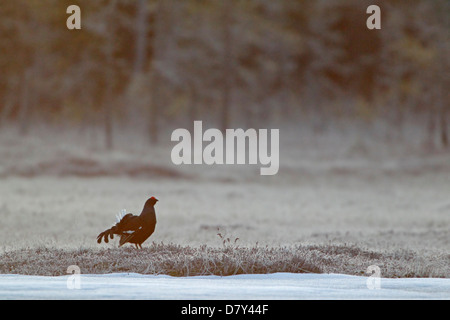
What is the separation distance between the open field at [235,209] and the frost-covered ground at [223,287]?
1.72 feet

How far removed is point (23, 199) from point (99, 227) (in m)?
6.99

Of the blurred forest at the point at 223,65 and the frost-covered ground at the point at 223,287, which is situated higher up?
the blurred forest at the point at 223,65

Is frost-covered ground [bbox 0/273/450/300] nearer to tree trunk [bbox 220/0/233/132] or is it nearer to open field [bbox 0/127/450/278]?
open field [bbox 0/127/450/278]

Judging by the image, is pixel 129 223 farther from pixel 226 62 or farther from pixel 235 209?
pixel 226 62

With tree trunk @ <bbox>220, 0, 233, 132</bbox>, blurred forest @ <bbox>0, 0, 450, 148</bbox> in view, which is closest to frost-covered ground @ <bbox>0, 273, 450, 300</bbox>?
blurred forest @ <bbox>0, 0, 450, 148</bbox>

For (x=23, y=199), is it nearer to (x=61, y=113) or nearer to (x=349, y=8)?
(x=61, y=113)

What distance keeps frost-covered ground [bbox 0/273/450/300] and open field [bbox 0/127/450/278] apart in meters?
0.52

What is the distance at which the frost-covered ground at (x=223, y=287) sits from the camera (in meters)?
6.96

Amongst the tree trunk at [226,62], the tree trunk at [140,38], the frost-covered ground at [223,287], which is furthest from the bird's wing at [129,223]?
the tree trunk at [140,38]

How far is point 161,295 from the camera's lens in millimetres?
6887

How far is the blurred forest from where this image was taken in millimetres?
40281

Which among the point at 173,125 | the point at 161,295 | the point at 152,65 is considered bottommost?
the point at 161,295

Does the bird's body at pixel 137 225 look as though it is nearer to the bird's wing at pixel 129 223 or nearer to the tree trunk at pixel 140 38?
the bird's wing at pixel 129 223

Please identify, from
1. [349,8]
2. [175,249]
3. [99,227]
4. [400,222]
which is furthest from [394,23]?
[175,249]
